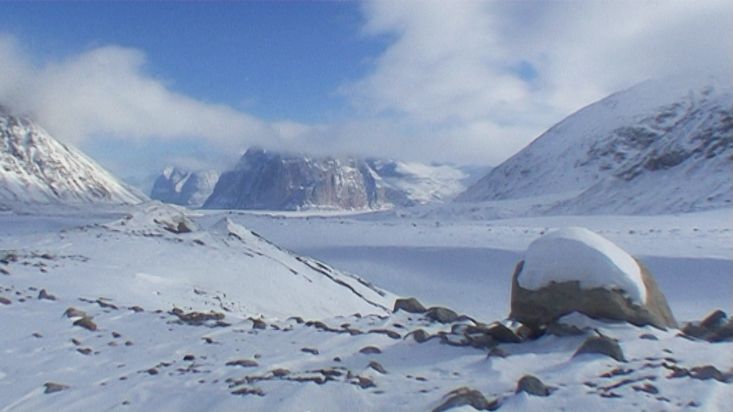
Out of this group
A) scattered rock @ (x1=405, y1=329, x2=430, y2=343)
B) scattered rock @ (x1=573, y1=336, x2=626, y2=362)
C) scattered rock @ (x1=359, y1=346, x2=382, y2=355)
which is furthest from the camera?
scattered rock @ (x1=405, y1=329, x2=430, y2=343)

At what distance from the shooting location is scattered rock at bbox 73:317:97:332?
11195 millimetres

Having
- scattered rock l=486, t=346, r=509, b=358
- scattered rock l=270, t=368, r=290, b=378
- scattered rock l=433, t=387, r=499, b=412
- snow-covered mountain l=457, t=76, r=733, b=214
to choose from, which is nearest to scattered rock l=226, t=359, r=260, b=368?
scattered rock l=270, t=368, r=290, b=378

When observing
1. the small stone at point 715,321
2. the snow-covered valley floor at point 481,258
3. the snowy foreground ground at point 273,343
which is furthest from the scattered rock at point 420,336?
the snow-covered valley floor at point 481,258

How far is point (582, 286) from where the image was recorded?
29.8 ft

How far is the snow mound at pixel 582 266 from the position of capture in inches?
358

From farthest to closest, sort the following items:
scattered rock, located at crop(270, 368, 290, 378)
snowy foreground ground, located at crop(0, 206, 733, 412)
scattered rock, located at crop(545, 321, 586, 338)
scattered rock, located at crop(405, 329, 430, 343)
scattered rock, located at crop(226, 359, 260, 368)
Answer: scattered rock, located at crop(405, 329, 430, 343) < scattered rock, located at crop(545, 321, 586, 338) < scattered rock, located at crop(226, 359, 260, 368) < scattered rock, located at crop(270, 368, 290, 378) < snowy foreground ground, located at crop(0, 206, 733, 412)

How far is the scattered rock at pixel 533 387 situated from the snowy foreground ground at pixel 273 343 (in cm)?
11

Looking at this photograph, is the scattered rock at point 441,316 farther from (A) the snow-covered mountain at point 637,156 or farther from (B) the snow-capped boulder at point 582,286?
(A) the snow-covered mountain at point 637,156

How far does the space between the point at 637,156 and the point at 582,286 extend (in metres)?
109

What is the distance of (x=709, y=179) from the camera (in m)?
82.3

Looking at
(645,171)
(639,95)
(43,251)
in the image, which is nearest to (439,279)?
(43,251)

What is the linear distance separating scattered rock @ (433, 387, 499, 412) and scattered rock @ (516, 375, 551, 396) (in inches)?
12.7

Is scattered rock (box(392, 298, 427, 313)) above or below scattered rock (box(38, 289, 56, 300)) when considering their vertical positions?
above

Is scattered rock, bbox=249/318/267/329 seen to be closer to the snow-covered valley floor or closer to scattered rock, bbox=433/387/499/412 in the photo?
scattered rock, bbox=433/387/499/412
